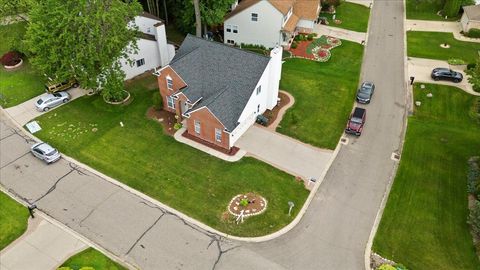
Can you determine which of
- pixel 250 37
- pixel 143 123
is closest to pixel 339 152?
pixel 143 123

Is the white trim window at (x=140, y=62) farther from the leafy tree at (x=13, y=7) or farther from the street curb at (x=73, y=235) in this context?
the street curb at (x=73, y=235)

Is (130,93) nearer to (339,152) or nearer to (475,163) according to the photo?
(339,152)

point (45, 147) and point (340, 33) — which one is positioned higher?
point (340, 33)

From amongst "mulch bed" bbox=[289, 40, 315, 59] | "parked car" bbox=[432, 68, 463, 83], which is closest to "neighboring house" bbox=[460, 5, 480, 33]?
"parked car" bbox=[432, 68, 463, 83]

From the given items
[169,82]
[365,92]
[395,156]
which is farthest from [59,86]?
[395,156]

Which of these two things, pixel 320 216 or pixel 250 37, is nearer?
pixel 320 216

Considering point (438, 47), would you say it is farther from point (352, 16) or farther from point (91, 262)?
point (91, 262)

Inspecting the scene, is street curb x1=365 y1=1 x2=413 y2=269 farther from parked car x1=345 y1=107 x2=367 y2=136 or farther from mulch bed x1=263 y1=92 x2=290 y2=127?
mulch bed x1=263 y1=92 x2=290 y2=127
